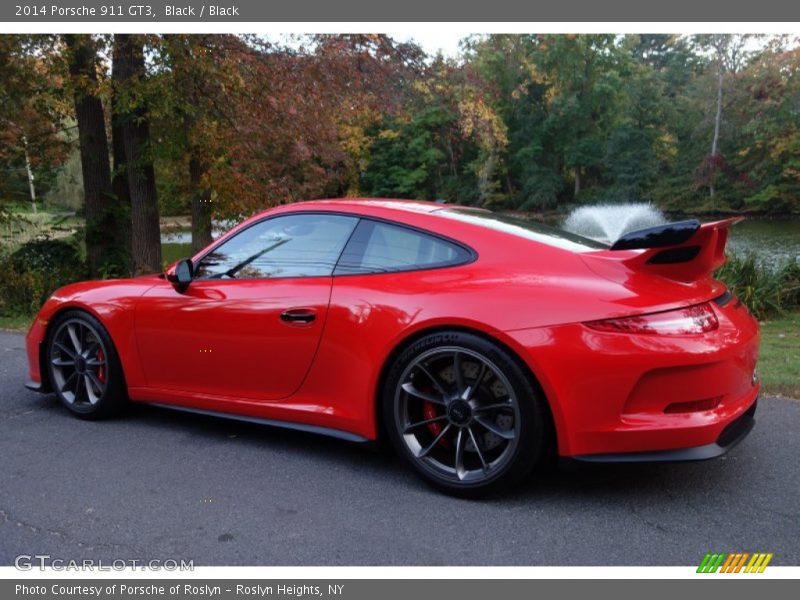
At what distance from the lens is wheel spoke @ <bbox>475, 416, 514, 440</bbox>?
10.2 ft

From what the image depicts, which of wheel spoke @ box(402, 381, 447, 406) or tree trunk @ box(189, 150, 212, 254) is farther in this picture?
tree trunk @ box(189, 150, 212, 254)

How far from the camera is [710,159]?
44.1 meters

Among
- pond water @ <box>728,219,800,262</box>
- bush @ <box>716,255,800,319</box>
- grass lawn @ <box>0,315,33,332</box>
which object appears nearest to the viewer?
grass lawn @ <box>0,315,33,332</box>

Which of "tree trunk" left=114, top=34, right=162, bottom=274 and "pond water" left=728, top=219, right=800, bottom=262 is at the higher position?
"tree trunk" left=114, top=34, right=162, bottom=274

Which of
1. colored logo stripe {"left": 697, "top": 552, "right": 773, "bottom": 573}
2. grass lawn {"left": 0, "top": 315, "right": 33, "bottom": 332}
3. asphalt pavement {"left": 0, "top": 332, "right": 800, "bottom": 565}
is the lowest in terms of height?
grass lawn {"left": 0, "top": 315, "right": 33, "bottom": 332}

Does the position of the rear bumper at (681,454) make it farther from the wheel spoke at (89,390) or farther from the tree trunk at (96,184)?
the tree trunk at (96,184)

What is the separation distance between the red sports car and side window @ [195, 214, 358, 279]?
1 cm

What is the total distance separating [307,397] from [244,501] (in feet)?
2.06

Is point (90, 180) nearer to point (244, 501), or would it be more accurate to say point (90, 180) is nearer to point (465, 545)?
point (244, 501)

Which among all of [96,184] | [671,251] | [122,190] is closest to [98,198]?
[96,184]

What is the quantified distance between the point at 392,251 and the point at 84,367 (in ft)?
7.62

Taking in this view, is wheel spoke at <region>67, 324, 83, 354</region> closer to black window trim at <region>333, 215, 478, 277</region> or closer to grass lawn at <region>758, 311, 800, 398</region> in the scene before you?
black window trim at <region>333, 215, 478, 277</region>

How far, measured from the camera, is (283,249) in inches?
156

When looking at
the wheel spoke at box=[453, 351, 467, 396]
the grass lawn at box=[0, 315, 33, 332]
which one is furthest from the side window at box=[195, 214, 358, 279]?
the grass lawn at box=[0, 315, 33, 332]
